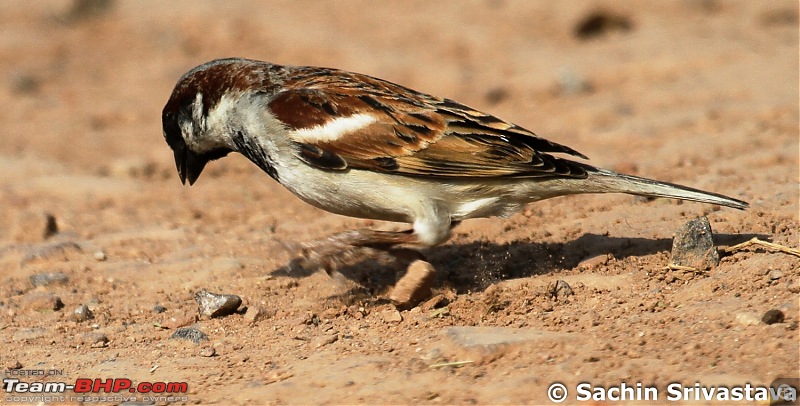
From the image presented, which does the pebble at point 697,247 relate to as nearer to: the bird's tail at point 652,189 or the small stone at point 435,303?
the bird's tail at point 652,189

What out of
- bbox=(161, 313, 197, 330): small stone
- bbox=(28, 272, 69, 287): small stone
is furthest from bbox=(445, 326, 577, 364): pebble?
bbox=(28, 272, 69, 287): small stone

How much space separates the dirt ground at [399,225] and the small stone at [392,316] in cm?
3

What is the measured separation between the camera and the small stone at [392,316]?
230 inches

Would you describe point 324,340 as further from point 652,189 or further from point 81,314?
point 652,189

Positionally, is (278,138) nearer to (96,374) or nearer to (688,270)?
(96,374)

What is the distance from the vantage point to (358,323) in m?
5.86

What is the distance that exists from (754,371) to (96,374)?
3386mm

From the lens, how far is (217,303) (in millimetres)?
6105

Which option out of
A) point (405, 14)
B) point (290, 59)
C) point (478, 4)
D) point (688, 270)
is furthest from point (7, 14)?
point (688, 270)

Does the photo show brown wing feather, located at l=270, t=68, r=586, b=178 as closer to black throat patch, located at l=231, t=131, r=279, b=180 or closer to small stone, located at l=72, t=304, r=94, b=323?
black throat patch, located at l=231, t=131, r=279, b=180

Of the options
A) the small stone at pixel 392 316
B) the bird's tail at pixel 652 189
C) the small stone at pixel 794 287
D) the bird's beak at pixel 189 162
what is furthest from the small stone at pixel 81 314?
the small stone at pixel 794 287

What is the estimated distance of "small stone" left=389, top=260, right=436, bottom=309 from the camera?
5.91 meters

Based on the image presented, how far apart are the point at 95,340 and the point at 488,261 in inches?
103

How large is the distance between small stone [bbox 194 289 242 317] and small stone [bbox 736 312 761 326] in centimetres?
301
